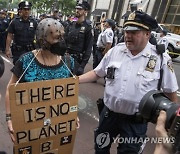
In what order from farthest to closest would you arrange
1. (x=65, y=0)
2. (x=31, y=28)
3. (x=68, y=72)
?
(x=65, y=0), (x=31, y=28), (x=68, y=72)

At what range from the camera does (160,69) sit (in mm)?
2174

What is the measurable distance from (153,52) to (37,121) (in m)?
1.17

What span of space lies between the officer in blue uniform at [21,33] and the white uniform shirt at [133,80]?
123 inches

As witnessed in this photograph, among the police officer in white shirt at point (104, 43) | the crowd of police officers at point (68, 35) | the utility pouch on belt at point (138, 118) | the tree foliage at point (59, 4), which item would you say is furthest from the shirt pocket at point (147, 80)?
the tree foliage at point (59, 4)

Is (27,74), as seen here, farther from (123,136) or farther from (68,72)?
(123,136)

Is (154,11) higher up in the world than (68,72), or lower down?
lower down

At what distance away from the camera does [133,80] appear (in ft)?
6.98

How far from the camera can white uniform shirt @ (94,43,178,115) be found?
2.12 meters

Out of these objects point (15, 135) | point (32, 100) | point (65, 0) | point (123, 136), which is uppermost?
point (32, 100)

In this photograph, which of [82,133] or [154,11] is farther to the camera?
[154,11]

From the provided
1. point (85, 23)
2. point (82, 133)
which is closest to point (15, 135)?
point (82, 133)

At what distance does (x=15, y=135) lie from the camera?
1.80m

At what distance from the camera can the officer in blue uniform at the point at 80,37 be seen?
4.25 m

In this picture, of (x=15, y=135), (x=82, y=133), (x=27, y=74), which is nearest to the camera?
(x=15, y=135)
